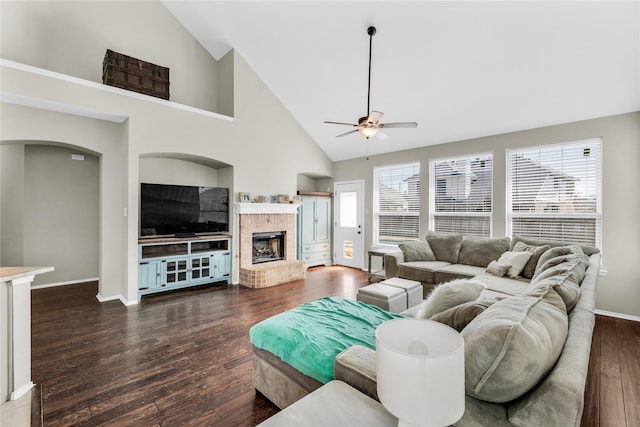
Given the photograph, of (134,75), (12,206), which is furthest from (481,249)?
(12,206)

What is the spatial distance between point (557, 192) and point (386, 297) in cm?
329

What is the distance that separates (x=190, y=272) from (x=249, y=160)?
7.34 feet

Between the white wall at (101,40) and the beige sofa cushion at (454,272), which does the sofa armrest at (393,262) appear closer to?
the beige sofa cushion at (454,272)

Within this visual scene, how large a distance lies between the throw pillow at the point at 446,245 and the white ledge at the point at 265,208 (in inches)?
108

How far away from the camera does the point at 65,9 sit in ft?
13.4

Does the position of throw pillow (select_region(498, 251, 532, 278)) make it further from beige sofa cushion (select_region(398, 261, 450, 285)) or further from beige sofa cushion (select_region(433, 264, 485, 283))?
beige sofa cushion (select_region(398, 261, 450, 285))

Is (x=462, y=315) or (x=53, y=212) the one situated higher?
(x=53, y=212)

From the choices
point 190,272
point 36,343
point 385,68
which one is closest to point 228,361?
point 36,343

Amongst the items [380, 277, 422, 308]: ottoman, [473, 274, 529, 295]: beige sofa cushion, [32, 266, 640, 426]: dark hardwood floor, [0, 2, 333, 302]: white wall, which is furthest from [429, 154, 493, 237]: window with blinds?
[0, 2, 333, 302]: white wall

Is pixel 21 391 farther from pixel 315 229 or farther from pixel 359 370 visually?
pixel 315 229

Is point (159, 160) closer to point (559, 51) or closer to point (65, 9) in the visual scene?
point (65, 9)

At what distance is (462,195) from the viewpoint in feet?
16.8

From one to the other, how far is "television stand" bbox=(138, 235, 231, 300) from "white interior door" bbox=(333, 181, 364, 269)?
9.43 feet

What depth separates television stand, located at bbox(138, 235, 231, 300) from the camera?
4.25m
